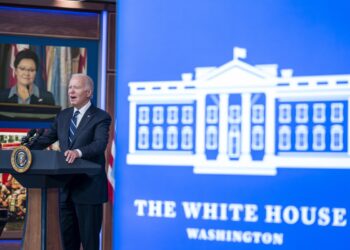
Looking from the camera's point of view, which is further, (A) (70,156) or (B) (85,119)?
(B) (85,119)

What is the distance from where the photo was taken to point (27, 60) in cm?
571

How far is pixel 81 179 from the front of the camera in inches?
124

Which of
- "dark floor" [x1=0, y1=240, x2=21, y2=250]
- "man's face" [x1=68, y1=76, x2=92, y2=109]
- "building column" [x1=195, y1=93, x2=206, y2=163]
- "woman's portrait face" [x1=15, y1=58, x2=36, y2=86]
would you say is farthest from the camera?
"woman's portrait face" [x1=15, y1=58, x2=36, y2=86]

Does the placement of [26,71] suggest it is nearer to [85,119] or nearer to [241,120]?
[85,119]


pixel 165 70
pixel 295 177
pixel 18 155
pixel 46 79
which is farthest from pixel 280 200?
pixel 46 79

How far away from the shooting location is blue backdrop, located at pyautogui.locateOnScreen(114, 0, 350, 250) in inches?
62.2

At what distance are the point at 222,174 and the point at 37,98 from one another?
14.1ft

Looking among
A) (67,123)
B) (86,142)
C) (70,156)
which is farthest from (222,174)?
(67,123)

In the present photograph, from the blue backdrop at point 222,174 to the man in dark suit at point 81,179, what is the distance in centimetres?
131

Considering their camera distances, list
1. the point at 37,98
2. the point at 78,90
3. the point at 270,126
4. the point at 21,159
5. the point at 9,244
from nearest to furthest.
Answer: the point at 270,126 → the point at 21,159 → the point at 78,90 → the point at 9,244 → the point at 37,98

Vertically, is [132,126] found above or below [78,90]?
below

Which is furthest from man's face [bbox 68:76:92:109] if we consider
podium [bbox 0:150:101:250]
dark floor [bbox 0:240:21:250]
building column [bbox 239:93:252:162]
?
dark floor [bbox 0:240:21:250]

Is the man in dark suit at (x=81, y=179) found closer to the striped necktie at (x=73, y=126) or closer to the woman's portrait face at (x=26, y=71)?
the striped necktie at (x=73, y=126)

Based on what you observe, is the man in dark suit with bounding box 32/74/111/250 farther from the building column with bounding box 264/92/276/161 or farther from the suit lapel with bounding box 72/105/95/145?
the building column with bounding box 264/92/276/161
